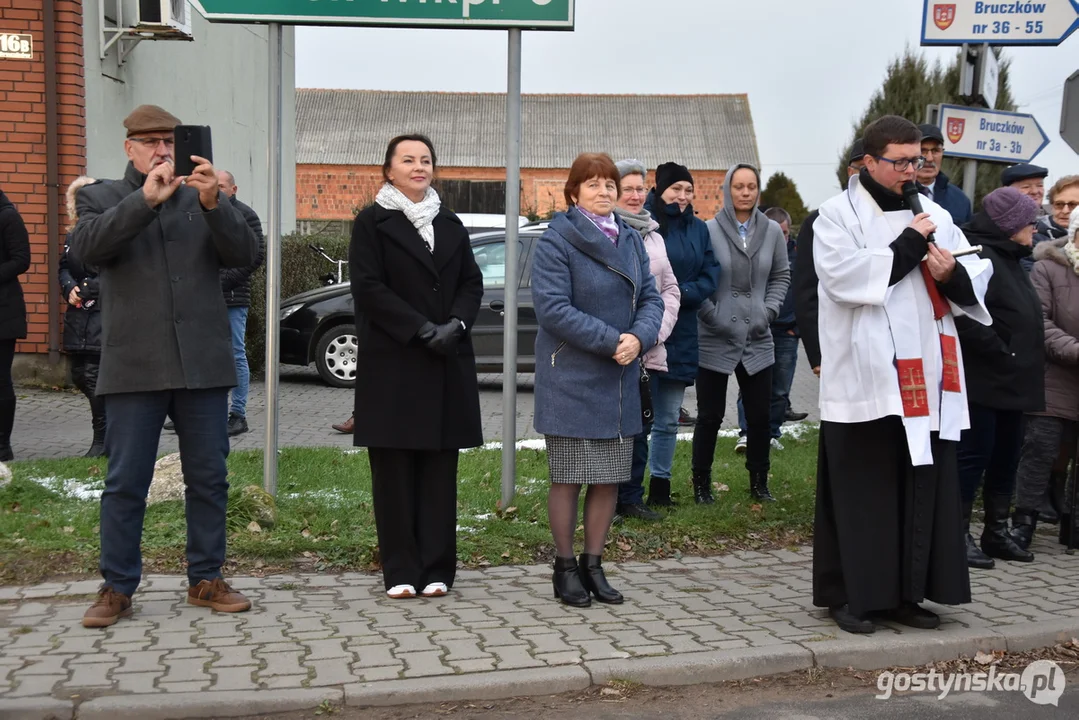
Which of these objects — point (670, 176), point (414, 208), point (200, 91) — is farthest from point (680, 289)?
point (200, 91)

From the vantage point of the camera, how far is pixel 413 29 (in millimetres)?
6641

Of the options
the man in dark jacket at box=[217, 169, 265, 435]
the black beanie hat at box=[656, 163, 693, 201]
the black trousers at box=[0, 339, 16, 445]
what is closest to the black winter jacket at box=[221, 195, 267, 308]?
the man in dark jacket at box=[217, 169, 265, 435]

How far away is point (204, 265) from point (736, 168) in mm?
3687

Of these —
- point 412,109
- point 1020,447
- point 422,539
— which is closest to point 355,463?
point 422,539

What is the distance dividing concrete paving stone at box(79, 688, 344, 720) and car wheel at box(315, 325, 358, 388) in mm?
9300

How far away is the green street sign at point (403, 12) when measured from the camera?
6480mm

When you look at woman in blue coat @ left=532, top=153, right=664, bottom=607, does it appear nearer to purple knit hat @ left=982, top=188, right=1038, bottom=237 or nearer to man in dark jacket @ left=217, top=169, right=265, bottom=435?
purple knit hat @ left=982, top=188, right=1038, bottom=237

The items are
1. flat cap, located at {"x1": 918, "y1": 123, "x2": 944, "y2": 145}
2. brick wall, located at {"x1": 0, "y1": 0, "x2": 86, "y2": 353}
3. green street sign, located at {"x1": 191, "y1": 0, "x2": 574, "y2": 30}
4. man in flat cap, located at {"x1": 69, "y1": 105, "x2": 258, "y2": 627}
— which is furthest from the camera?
brick wall, located at {"x1": 0, "y1": 0, "x2": 86, "y2": 353}

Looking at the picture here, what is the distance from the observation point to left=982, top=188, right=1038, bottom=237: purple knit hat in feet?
20.5

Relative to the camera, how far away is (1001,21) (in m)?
8.80

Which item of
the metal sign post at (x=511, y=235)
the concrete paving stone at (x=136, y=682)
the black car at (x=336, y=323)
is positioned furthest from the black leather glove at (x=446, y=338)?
the black car at (x=336, y=323)

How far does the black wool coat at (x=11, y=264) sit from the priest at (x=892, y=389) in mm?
5558

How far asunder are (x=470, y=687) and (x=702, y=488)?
3446 mm

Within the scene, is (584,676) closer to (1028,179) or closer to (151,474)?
(151,474)
